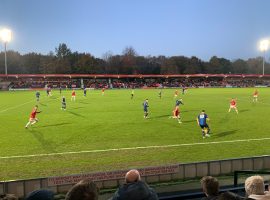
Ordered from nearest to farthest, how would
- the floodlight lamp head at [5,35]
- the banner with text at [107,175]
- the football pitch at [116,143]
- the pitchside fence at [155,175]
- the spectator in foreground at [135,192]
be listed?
the spectator in foreground at [135,192]
the pitchside fence at [155,175]
the banner with text at [107,175]
the football pitch at [116,143]
the floodlight lamp head at [5,35]

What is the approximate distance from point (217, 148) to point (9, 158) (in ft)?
31.9

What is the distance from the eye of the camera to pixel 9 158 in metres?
15.0

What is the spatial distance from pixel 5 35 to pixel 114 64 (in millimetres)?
67620

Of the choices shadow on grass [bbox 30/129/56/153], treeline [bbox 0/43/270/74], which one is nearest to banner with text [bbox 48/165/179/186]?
shadow on grass [bbox 30/129/56/153]

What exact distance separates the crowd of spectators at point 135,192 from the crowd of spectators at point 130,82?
9056cm

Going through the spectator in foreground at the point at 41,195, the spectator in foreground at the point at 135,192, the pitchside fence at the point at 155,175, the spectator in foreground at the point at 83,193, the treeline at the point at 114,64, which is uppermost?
the treeline at the point at 114,64

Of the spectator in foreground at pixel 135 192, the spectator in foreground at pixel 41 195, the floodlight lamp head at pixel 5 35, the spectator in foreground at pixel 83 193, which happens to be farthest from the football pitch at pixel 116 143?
the floodlight lamp head at pixel 5 35

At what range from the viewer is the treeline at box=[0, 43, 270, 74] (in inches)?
4968

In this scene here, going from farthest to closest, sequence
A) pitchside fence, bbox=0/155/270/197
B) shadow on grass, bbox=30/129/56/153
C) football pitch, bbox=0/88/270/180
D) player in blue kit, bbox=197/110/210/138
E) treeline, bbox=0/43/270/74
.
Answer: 1. treeline, bbox=0/43/270/74
2. player in blue kit, bbox=197/110/210/138
3. shadow on grass, bbox=30/129/56/153
4. football pitch, bbox=0/88/270/180
5. pitchside fence, bbox=0/155/270/197

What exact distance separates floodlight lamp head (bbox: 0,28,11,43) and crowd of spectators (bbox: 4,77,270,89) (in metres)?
22.2

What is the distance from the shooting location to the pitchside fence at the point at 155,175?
959cm

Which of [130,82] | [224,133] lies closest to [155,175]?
[224,133]

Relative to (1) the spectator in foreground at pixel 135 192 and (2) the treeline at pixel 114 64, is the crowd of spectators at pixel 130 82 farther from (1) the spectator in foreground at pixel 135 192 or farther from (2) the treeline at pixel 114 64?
(1) the spectator in foreground at pixel 135 192

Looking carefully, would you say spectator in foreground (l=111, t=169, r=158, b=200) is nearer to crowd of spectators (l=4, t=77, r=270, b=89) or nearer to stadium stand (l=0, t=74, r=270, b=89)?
stadium stand (l=0, t=74, r=270, b=89)
